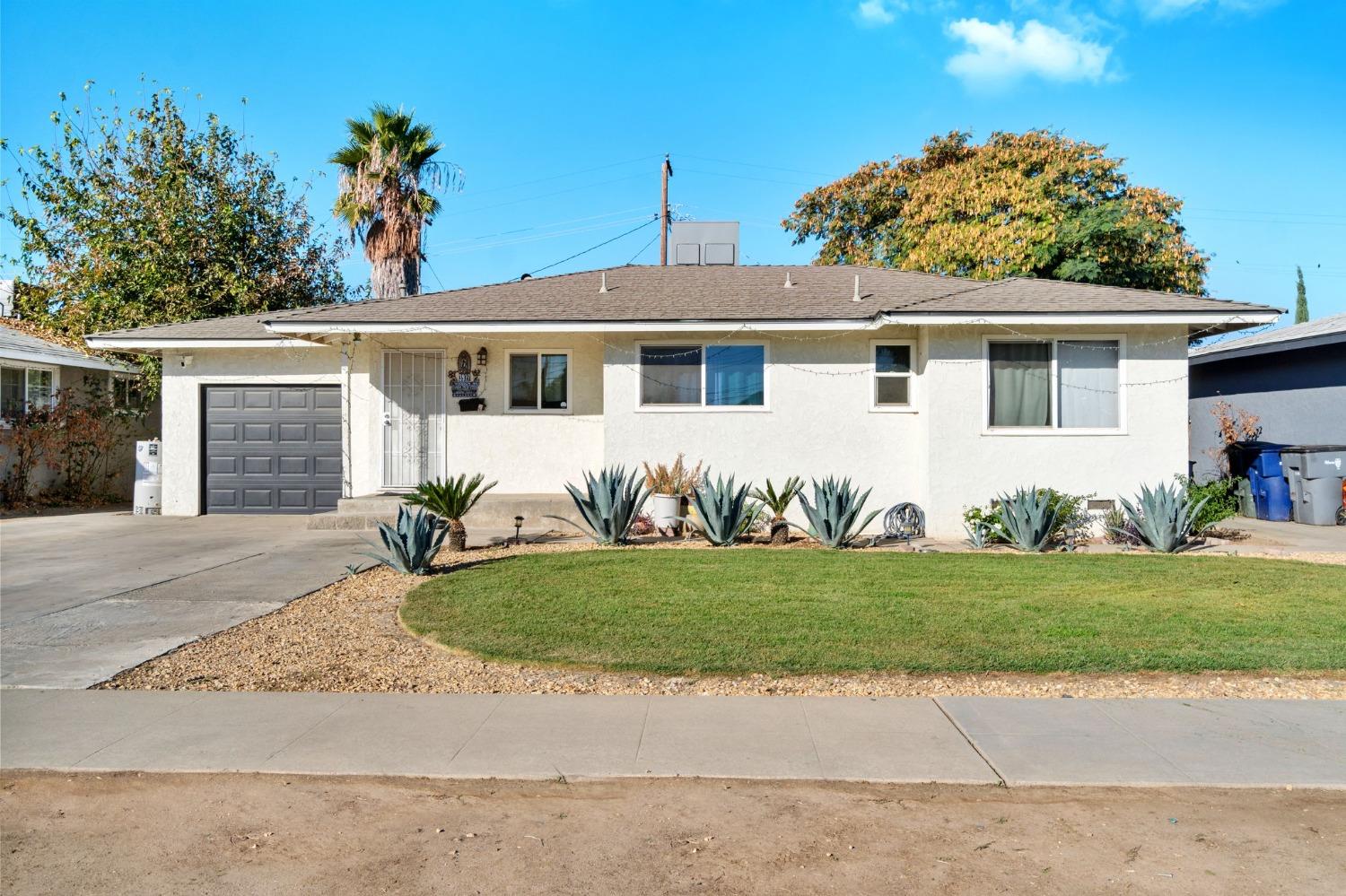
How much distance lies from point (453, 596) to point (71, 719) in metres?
3.48

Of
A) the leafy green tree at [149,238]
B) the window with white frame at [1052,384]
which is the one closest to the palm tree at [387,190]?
the leafy green tree at [149,238]

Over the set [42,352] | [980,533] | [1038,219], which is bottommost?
[980,533]

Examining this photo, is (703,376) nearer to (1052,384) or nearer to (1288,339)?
(1052,384)

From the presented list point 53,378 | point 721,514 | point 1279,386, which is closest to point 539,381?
point 721,514

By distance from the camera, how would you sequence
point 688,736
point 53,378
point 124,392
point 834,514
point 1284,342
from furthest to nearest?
1. point 124,392
2. point 53,378
3. point 1284,342
4. point 834,514
5. point 688,736

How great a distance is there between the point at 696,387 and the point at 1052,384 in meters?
5.21

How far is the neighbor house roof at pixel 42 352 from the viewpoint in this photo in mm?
17344

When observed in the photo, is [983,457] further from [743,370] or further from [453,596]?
[453,596]

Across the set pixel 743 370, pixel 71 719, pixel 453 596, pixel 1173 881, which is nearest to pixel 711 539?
pixel 743 370

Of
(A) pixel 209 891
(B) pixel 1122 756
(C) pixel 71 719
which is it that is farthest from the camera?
(C) pixel 71 719

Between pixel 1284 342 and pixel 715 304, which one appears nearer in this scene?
pixel 715 304

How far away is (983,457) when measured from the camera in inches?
524

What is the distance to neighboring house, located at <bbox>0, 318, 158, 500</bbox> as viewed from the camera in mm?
17656

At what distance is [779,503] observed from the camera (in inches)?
500
